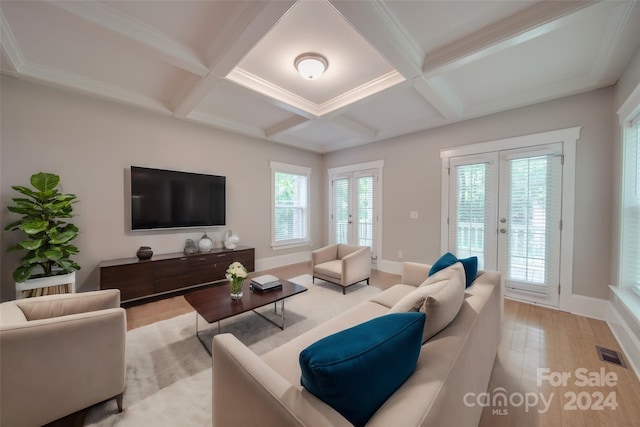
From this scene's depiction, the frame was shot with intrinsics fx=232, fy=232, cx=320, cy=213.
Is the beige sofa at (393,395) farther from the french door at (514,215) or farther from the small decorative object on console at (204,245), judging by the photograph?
the small decorative object on console at (204,245)

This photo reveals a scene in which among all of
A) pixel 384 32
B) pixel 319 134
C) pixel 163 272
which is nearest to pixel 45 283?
pixel 163 272

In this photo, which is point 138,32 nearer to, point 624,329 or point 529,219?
point 529,219

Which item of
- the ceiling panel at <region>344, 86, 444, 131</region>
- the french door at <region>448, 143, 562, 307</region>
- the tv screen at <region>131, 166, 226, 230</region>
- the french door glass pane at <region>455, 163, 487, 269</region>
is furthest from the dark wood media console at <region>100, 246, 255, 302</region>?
the french door at <region>448, 143, 562, 307</region>

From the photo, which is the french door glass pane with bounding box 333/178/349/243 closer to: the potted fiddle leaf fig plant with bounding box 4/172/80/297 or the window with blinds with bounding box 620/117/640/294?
the window with blinds with bounding box 620/117/640/294

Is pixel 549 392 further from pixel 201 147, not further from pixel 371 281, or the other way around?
pixel 201 147

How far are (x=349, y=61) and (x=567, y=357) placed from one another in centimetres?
333

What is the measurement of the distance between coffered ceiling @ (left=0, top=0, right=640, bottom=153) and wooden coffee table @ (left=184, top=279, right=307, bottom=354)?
2.27 meters

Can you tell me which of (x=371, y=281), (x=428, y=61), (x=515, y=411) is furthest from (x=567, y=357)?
(x=428, y=61)

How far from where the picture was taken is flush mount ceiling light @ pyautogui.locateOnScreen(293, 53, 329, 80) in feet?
7.40

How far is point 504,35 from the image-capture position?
1887mm

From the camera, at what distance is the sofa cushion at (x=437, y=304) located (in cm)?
113

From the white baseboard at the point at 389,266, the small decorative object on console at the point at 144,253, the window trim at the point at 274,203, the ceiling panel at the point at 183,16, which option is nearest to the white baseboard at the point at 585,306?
the white baseboard at the point at 389,266

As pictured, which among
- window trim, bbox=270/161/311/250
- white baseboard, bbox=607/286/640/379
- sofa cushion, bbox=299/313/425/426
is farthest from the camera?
window trim, bbox=270/161/311/250

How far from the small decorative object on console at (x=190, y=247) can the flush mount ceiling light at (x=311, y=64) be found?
2.93 metres
